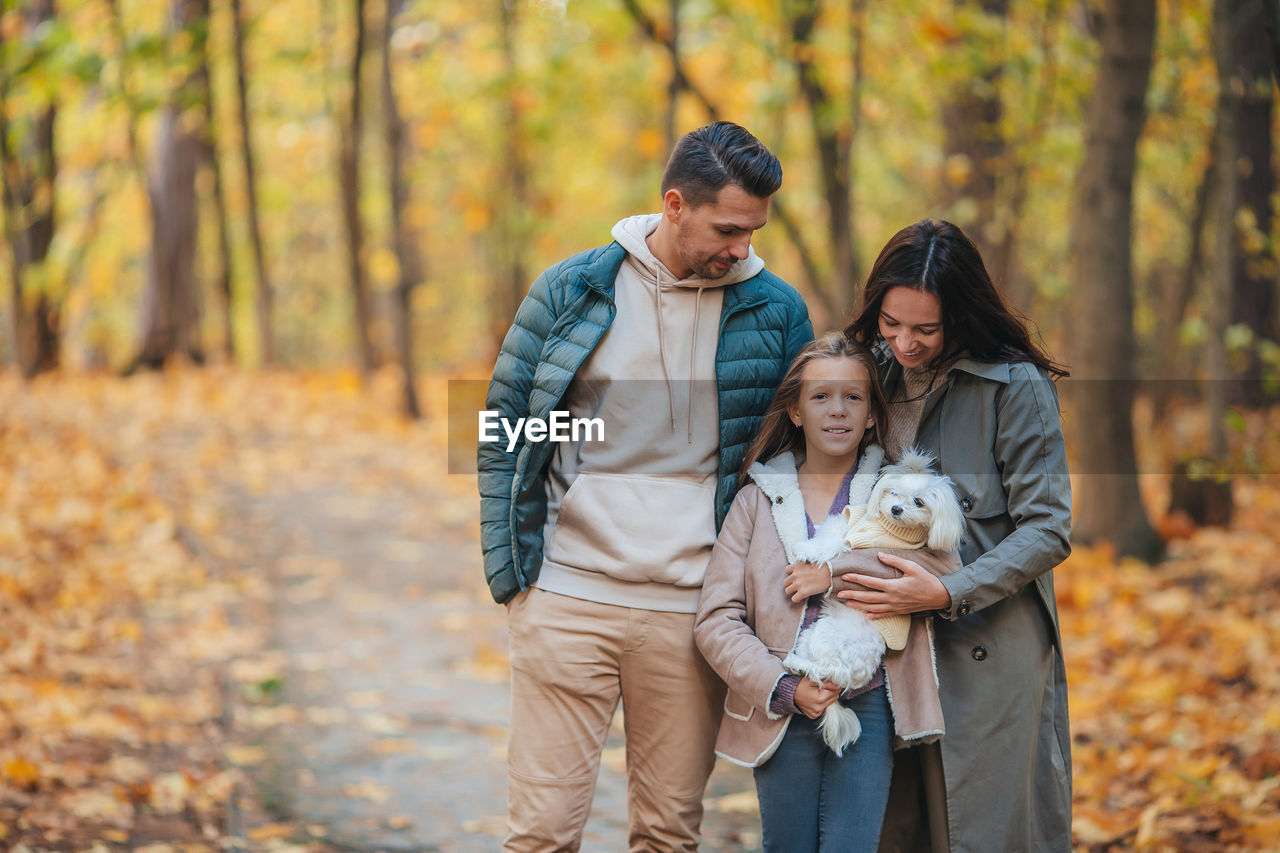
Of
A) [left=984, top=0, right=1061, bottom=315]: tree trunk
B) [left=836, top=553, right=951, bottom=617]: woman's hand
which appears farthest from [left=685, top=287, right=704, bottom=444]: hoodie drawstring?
[left=984, top=0, right=1061, bottom=315]: tree trunk

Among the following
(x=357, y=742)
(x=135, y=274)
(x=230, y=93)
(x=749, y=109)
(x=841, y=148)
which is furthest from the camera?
(x=135, y=274)

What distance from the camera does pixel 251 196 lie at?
1577cm

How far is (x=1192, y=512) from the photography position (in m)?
Result: 8.64

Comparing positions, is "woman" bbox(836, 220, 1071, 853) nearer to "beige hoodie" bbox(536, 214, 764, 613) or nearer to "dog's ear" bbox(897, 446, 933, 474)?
"dog's ear" bbox(897, 446, 933, 474)

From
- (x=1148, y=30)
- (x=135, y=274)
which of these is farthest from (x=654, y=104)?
(x=135, y=274)

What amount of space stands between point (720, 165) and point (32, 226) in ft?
54.2

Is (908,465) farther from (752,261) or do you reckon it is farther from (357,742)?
(357,742)

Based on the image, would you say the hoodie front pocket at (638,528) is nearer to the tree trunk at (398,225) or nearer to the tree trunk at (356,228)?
the tree trunk at (398,225)

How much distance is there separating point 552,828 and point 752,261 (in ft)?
5.48

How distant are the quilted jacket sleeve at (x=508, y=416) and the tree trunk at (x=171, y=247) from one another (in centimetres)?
1496

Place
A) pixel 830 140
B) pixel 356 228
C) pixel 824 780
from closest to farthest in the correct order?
pixel 824 780 → pixel 830 140 → pixel 356 228

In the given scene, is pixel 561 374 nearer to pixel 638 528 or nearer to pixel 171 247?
pixel 638 528

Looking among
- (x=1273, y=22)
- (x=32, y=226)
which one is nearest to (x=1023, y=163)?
(x=1273, y=22)

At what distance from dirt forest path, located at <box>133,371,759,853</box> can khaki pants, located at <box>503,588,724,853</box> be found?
146 centimetres
